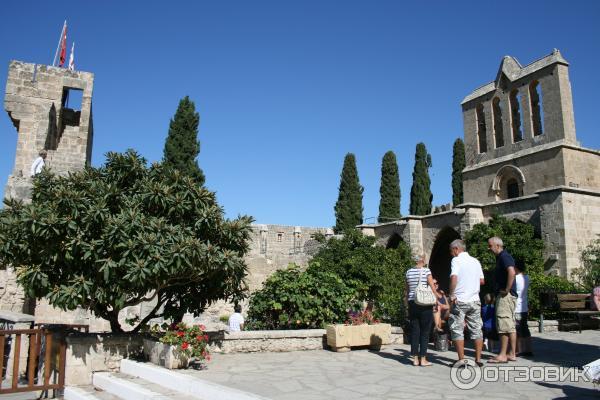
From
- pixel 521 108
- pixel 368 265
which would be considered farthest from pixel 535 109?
pixel 368 265

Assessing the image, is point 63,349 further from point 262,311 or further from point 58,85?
point 58,85

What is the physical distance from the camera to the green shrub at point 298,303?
8773 mm

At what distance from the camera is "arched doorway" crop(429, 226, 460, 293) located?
22.8 metres

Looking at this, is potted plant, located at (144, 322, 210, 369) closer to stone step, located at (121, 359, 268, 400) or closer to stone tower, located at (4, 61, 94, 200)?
stone step, located at (121, 359, 268, 400)

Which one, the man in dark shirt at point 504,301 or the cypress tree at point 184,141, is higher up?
the cypress tree at point 184,141

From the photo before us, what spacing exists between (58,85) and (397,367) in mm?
18553

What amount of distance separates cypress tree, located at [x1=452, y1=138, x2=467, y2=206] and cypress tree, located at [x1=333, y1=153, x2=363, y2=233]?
7.22m

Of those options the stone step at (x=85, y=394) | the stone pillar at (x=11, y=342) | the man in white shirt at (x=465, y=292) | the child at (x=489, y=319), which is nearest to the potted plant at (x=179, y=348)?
the stone step at (x=85, y=394)

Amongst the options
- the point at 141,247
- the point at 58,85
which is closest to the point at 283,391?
the point at 141,247

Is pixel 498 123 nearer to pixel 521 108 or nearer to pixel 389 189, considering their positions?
pixel 521 108

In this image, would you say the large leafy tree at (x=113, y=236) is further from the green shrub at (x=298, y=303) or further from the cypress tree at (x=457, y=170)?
the cypress tree at (x=457, y=170)

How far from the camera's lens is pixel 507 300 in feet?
20.4

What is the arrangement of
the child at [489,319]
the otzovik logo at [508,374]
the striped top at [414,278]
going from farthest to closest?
the child at [489,319] < the striped top at [414,278] < the otzovik logo at [508,374]

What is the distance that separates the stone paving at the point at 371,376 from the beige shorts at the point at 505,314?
0.51m
